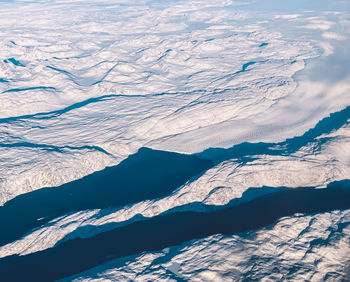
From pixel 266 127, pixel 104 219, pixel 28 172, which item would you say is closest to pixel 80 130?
pixel 28 172

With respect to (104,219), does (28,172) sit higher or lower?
higher

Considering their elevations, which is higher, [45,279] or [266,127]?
[266,127]

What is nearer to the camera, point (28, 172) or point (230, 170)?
point (230, 170)

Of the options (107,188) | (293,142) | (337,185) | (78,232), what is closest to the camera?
(78,232)

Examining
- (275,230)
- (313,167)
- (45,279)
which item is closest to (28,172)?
(45,279)

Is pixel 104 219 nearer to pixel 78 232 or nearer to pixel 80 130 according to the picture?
pixel 78 232

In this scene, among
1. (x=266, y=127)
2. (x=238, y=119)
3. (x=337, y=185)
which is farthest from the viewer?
(x=238, y=119)

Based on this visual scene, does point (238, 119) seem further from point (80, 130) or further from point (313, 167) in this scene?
point (80, 130)

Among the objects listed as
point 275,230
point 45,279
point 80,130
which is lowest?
point 45,279

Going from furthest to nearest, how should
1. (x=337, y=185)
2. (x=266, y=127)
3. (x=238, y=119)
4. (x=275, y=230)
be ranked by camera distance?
(x=238, y=119), (x=266, y=127), (x=337, y=185), (x=275, y=230)
